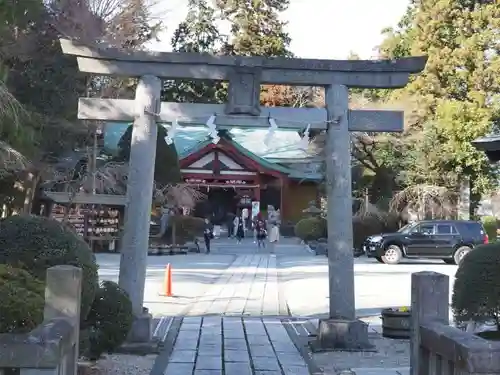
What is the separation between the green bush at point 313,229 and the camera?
3625 centimetres

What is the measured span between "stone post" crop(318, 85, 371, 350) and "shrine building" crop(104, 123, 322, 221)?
30.9 m

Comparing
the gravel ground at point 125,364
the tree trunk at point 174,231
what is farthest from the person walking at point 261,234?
the gravel ground at point 125,364

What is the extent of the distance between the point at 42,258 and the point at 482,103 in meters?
32.0

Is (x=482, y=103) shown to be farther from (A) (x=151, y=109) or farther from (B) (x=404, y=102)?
(A) (x=151, y=109)

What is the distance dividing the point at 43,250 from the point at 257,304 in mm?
8698

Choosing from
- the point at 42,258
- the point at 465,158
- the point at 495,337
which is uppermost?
the point at 465,158

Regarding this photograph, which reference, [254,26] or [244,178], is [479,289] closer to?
[244,178]

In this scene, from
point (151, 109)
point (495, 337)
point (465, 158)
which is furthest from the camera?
point (465, 158)

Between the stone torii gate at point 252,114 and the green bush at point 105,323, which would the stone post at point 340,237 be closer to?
the stone torii gate at point 252,114

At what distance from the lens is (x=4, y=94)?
10.6m

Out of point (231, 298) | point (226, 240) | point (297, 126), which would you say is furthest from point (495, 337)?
point (226, 240)

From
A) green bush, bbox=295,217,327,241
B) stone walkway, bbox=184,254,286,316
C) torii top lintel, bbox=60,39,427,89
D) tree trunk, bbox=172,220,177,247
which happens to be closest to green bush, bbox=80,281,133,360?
torii top lintel, bbox=60,39,427,89

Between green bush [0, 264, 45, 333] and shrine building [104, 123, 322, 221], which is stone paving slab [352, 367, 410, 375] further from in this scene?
shrine building [104, 123, 322, 221]

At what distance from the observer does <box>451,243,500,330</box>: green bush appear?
19.3ft
